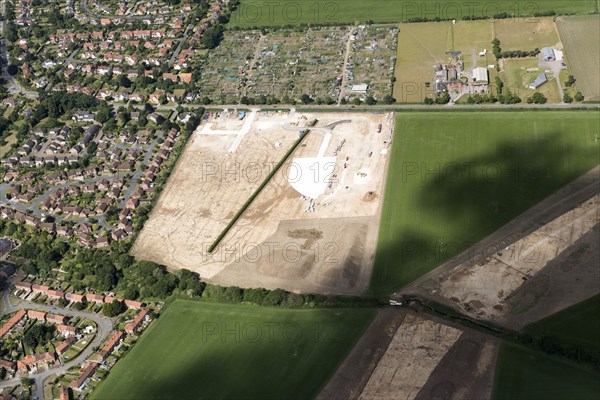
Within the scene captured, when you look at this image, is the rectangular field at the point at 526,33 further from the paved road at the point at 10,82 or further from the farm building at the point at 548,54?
the paved road at the point at 10,82

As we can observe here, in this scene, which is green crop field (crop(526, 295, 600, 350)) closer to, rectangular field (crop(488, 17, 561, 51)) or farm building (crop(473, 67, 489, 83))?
farm building (crop(473, 67, 489, 83))

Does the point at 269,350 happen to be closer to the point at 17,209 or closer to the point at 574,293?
the point at 574,293

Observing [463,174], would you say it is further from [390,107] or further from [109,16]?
[109,16]

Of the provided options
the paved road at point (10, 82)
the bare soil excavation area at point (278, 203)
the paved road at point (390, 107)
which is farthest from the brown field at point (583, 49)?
the paved road at point (10, 82)

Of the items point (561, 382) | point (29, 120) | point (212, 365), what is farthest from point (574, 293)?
point (29, 120)

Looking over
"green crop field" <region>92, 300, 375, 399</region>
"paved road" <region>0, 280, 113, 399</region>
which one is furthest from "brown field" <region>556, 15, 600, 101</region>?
"paved road" <region>0, 280, 113, 399</region>

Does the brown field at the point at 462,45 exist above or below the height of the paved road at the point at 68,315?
above
